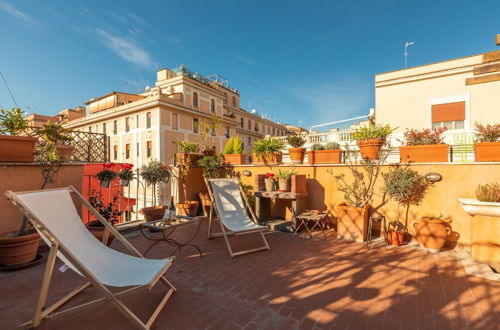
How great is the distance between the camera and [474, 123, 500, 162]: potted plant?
396 cm

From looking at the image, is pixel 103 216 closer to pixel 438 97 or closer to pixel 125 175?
pixel 125 175

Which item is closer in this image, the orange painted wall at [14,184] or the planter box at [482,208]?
the planter box at [482,208]

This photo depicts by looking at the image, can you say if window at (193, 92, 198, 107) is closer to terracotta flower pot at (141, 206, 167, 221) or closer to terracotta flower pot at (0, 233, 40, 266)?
terracotta flower pot at (141, 206, 167, 221)

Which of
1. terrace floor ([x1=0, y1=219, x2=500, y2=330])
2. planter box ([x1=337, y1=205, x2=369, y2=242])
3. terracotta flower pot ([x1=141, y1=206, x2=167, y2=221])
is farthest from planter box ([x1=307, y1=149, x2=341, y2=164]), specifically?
terracotta flower pot ([x1=141, y1=206, x2=167, y2=221])

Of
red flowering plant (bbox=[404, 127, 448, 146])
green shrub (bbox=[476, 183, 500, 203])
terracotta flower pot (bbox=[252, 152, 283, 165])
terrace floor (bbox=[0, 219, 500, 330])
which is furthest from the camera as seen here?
terracotta flower pot (bbox=[252, 152, 283, 165])

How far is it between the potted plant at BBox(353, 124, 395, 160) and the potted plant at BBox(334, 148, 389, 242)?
0.13m

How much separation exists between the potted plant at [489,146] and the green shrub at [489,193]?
53 centimetres

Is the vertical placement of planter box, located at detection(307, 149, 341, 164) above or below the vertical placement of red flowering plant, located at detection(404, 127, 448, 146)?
below

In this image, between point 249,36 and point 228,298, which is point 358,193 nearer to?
point 228,298

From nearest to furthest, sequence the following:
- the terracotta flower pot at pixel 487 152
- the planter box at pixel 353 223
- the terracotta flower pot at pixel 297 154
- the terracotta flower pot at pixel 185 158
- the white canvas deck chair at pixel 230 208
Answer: the terracotta flower pot at pixel 487 152, the white canvas deck chair at pixel 230 208, the planter box at pixel 353 223, the terracotta flower pot at pixel 297 154, the terracotta flower pot at pixel 185 158

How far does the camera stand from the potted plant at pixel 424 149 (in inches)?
175

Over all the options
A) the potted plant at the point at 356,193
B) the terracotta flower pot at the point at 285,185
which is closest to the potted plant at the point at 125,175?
the terracotta flower pot at the point at 285,185

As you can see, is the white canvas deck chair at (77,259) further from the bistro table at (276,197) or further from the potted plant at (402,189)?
the potted plant at (402,189)

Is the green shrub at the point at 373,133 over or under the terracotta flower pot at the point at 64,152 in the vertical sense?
over
